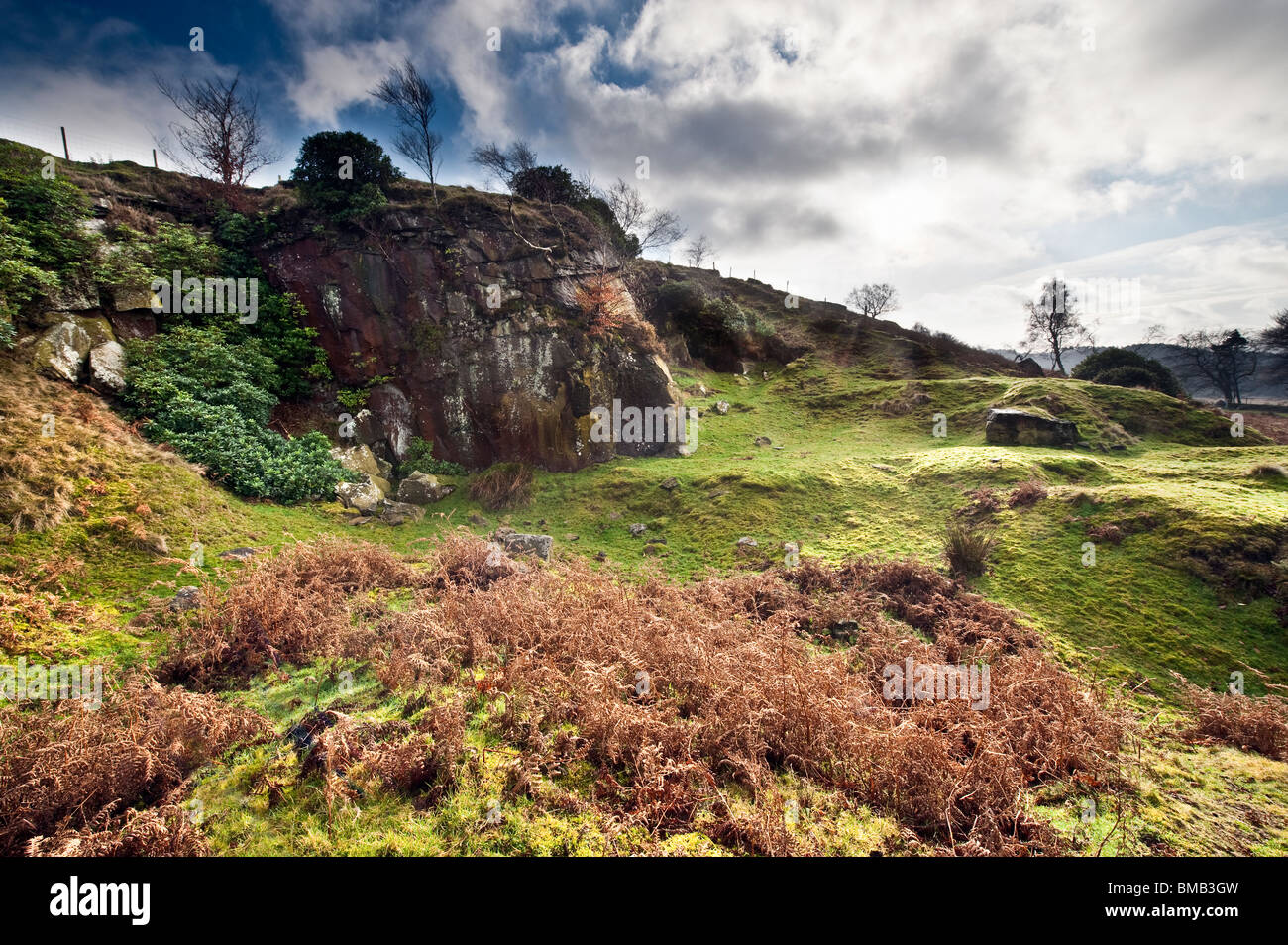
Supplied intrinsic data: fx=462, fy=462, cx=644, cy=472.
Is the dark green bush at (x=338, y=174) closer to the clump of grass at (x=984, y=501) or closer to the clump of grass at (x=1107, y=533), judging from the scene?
the clump of grass at (x=984, y=501)

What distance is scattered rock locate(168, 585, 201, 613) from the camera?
271 inches

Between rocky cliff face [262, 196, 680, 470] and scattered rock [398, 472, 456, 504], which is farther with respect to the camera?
rocky cliff face [262, 196, 680, 470]

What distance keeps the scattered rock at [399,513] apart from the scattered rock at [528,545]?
11.8 feet

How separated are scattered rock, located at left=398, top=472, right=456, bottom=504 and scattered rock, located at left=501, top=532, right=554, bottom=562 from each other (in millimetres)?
4492

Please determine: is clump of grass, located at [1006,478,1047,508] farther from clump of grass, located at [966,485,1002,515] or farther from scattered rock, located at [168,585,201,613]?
scattered rock, located at [168,585,201,613]

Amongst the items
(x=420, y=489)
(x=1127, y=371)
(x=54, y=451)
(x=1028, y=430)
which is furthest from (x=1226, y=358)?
(x=54, y=451)

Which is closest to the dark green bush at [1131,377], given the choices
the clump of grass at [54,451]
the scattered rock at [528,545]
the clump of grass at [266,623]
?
the scattered rock at [528,545]

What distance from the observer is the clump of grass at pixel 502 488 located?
14.3m

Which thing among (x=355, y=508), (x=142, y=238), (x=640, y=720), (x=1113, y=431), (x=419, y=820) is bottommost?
(x=419, y=820)

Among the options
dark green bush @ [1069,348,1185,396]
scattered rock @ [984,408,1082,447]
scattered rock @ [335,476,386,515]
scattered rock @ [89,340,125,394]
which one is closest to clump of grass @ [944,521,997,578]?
scattered rock @ [984,408,1082,447]

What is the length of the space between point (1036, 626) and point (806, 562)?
3884mm

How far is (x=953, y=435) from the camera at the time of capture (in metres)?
19.2
